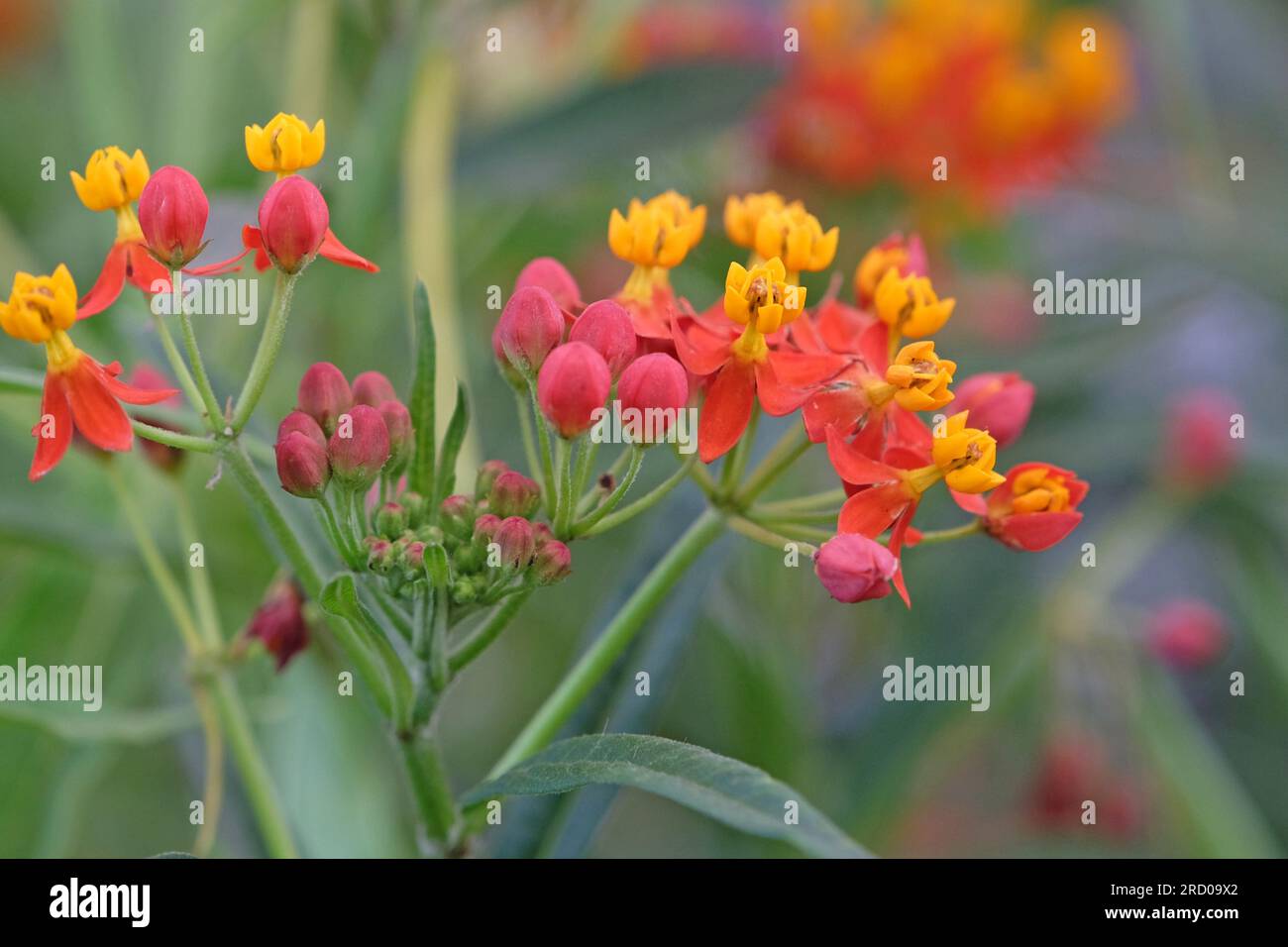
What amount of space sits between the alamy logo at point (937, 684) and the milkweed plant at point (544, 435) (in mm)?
709

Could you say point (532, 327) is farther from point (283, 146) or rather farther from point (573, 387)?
point (283, 146)

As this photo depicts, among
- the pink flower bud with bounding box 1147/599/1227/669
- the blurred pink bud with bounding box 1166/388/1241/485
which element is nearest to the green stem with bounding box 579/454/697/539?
the pink flower bud with bounding box 1147/599/1227/669

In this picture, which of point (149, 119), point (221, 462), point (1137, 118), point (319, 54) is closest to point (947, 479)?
point (221, 462)

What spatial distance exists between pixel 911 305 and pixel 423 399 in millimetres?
320

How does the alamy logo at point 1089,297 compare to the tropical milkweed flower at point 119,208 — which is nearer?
the tropical milkweed flower at point 119,208

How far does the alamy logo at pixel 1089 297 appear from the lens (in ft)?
5.74

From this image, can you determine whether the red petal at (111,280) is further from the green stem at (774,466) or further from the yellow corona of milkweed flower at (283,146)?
the green stem at (774,466)

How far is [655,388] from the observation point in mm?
786

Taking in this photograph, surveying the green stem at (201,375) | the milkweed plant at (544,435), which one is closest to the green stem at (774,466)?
the milkweed plant at (544,435)

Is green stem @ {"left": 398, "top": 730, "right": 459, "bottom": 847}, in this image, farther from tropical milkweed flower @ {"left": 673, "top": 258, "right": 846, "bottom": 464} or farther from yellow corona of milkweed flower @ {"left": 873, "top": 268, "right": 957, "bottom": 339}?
yellow corona of milkweed flower @ {"left": 873, "top": 268, "right": 957, "bottom": 339}

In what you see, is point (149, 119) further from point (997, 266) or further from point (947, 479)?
point (947, 479)

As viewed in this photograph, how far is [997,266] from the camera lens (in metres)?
1.98

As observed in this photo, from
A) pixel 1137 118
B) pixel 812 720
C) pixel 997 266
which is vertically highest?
pixel 1137 118
